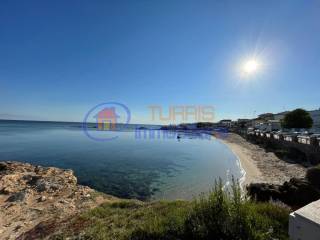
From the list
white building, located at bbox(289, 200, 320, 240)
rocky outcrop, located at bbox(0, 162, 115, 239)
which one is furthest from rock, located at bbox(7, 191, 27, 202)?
white building, located at bbox(289, 200, 320, 240)

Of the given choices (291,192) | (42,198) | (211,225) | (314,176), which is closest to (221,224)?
(211,225)

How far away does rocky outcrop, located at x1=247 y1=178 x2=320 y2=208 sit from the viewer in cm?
760

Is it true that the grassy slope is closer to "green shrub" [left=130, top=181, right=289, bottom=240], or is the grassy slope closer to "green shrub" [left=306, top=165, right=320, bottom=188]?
"green shrub" [left=130, top=181, right=289, bottom=240]

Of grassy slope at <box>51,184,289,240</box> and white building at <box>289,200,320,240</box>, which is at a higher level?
white building at <box>289,200,320,240</box>

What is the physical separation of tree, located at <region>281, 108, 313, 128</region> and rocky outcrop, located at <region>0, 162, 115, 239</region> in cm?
5442

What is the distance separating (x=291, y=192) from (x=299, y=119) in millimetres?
50955

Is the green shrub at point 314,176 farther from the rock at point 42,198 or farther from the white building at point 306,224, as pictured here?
the rock at point 42,198

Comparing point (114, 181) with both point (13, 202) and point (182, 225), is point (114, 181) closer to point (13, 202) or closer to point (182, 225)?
point (13, 202)

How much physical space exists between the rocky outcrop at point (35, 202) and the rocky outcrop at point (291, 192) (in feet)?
25.3

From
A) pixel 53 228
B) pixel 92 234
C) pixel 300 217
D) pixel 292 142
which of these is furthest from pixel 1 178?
pixel 292 142

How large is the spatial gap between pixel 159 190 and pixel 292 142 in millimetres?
22166

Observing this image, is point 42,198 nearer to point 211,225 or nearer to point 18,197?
point 18,197

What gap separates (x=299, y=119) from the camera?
4897cm

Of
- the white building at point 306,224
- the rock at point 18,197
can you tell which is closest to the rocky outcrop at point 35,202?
the rock at point 18,197
